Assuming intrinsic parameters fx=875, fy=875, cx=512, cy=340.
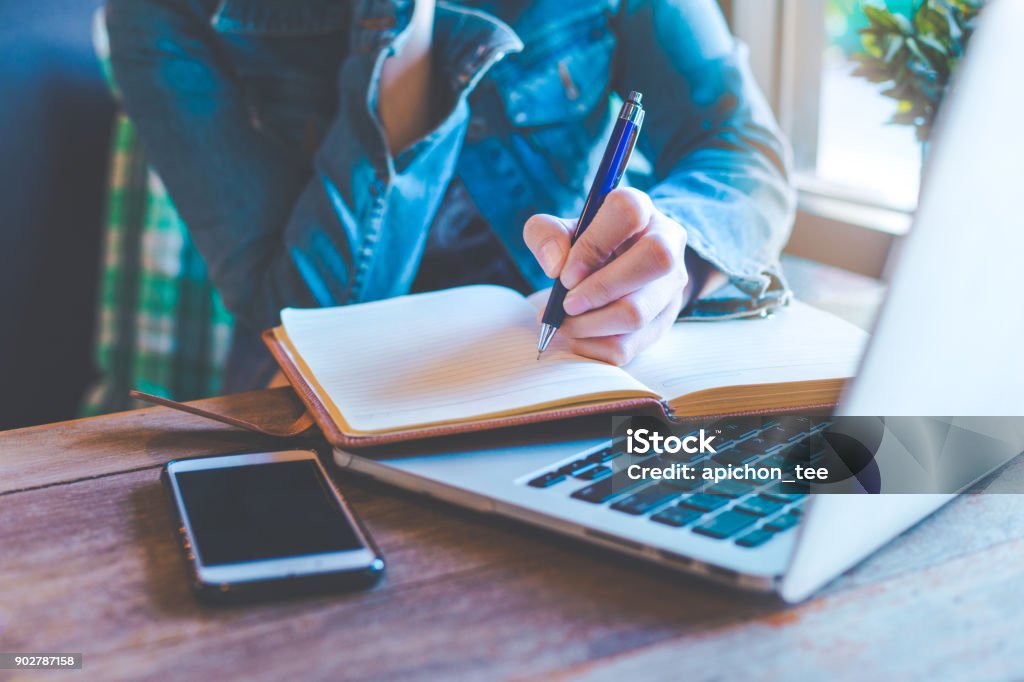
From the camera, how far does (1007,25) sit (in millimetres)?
339

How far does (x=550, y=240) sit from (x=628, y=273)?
67 millimetres

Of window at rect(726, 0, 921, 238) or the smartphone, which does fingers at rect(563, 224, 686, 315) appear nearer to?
the smartphone

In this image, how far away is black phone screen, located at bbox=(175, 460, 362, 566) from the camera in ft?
1.35

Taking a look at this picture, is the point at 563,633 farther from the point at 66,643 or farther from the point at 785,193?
the point at 785,193

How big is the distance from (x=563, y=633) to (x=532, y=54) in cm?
74

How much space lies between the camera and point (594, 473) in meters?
0.47

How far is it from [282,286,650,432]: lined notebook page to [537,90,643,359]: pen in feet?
0.06

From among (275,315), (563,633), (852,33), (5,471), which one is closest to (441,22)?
(275,315)

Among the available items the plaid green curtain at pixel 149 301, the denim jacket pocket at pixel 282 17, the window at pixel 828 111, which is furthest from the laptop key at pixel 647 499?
the plaid green curtain at pixel 149 301

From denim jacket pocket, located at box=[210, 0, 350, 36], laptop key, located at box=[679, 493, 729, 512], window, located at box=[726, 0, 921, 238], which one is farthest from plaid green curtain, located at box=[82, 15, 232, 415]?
laptop key, located at box=[679, 493, 729, 512]

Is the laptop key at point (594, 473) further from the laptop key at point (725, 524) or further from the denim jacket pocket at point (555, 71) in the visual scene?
the denim jacket pocket at point (555, 71)

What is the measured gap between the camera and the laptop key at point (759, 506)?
1.38ft

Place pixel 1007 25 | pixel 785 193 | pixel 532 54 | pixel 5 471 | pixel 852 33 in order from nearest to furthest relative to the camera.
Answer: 1. pixel 1007 25
2. pixel 5 471
3. pixel 785 193
4. pixel 532 54
5. pixel 852 33

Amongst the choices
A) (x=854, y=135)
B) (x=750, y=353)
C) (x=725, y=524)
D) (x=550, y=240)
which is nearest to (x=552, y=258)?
(x=550, y=240)
